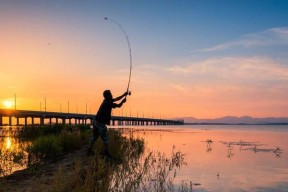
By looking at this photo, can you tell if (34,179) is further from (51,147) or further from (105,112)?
(51,147)

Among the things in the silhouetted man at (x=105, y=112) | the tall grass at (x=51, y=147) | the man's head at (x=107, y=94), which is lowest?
the tall grass at (x=51, y=147)

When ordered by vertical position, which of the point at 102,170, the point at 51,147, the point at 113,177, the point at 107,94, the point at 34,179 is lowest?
the point at 113,177

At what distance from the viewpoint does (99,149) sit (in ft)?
57.8

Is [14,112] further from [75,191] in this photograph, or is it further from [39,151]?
[75,191]

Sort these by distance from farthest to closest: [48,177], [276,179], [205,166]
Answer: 1. [205,166]
2. [276,179]
3. [48,177]

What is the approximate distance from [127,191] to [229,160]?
47.2 ft

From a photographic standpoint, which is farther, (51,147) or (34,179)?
(51,147)

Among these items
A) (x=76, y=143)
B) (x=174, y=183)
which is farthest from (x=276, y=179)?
(x=76, y=143)

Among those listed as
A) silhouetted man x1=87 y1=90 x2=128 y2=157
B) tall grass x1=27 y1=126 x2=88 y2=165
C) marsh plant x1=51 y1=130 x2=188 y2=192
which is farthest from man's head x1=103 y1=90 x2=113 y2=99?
tall grass x1=27 y1=126 x2=88 y2=165

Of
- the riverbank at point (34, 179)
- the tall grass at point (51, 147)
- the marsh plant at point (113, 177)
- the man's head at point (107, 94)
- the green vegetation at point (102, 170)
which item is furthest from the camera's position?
the tall grass at point (51, 147)

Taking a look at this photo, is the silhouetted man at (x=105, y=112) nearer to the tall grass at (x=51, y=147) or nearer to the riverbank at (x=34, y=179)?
the riverbank at (x=34, y=179)

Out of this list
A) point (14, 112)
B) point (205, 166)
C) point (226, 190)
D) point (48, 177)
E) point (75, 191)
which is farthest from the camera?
point (14, 112)

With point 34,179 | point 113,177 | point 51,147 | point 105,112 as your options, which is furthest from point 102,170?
point 51,147

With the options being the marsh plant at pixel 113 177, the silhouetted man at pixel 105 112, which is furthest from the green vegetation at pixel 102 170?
the silhouetted man at pixel 105 112
